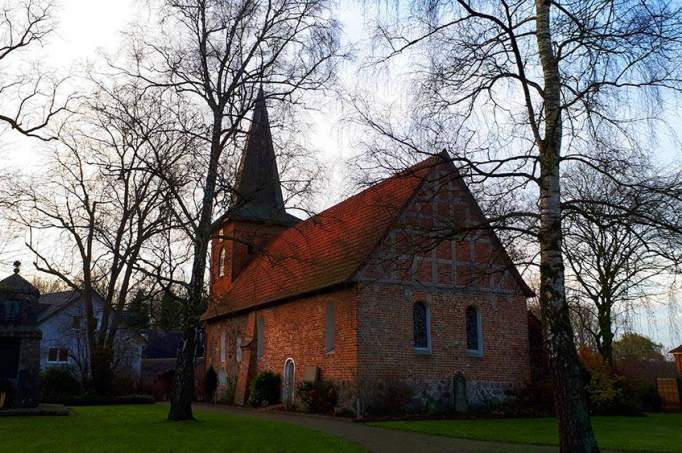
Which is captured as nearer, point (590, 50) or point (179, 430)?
point (590, 50)

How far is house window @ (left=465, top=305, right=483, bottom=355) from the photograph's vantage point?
21.7 meters

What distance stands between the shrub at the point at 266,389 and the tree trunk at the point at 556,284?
17.0m

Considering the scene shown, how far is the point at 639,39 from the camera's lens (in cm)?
767

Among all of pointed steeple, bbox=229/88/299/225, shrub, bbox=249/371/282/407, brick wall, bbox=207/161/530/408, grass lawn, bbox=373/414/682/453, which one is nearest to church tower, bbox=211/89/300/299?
pointed steeple, bbox=229/88/299/225

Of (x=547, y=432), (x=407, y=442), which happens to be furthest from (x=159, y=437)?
(x=547, y=432)

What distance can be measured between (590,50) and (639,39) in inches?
23.6

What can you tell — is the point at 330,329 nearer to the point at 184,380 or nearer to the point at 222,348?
the point at 184,380

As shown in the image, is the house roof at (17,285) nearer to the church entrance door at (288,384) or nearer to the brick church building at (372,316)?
the brick church building at (372,316)

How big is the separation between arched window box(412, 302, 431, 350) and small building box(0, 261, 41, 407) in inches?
493

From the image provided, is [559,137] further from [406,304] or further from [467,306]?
[467,306]

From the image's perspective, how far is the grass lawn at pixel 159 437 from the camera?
11.0 metres

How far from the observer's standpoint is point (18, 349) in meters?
20.1

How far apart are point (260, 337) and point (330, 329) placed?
623 centimetres

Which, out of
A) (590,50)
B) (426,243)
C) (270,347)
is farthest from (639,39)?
(270,347)
